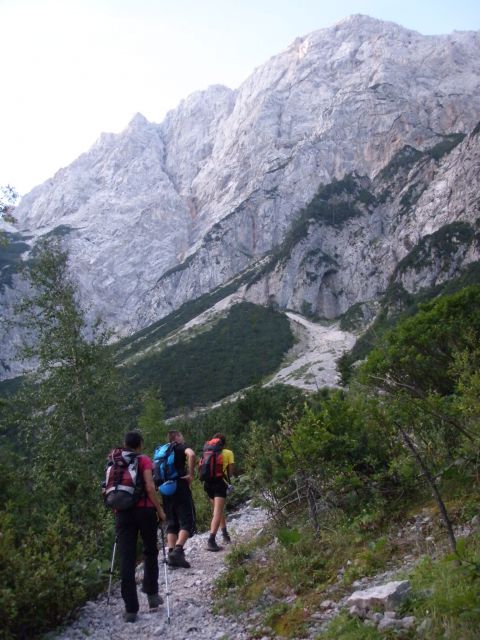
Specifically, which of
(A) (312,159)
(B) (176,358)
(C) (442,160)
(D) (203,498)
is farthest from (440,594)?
(A) (312,159)

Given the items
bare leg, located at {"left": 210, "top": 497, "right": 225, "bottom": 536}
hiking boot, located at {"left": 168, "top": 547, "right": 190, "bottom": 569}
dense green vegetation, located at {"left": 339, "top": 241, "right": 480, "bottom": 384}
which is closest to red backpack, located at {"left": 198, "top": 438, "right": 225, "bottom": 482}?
bare leg, located at {"left": 210, "top": 497, "right": 225, "bottom": 536}

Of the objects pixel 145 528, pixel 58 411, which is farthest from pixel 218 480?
pixel 58 411

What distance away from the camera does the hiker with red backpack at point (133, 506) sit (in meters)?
5.59

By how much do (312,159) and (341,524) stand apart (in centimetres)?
14026

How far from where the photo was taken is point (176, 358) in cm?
8888

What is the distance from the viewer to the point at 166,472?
733cm

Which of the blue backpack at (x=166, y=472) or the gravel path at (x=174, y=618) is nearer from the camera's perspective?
the gravel path at (x=174, y=618)

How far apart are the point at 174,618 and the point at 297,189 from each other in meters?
139

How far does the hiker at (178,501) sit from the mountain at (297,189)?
238 ft

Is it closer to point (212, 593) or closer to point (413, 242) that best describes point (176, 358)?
point (413, 242)

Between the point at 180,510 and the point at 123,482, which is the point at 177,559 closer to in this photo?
the point at 180,510

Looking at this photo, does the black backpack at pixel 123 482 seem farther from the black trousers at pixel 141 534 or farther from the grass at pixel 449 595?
the grass at pixel 449 595

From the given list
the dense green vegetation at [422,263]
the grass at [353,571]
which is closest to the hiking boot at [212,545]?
the grass at [353,571]

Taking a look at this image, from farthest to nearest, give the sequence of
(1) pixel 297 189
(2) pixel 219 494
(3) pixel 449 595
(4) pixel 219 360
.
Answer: (1) pixel 297 189 < (4) pixel 219 360 < (2) pixel 219 494 < (3) pixel 449 595
